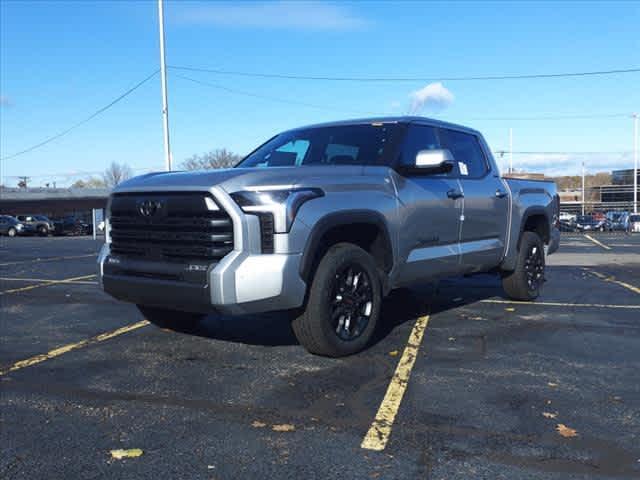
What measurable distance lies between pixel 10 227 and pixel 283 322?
41153mm

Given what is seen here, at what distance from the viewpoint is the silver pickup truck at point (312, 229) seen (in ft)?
13.4

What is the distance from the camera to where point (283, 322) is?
616 cm

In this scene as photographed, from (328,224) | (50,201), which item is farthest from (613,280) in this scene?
(50,201)

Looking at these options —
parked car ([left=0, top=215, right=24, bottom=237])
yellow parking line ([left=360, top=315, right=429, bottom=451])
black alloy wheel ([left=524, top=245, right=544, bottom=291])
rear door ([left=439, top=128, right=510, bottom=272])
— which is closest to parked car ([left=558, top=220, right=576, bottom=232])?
black alloy wheel ([left=524, top=245, right=544, bottom=291])

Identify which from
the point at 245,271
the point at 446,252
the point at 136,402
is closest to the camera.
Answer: the point at 136,402

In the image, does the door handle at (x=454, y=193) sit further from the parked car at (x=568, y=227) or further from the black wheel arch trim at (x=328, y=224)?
the parked car at (x=568, y=227)

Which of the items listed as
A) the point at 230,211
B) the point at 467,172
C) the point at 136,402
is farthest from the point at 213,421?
the point at 467,172

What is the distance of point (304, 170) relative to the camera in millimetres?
4449

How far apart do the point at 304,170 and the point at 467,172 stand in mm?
2597

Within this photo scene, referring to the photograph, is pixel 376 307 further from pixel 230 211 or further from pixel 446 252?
pixel 230 211

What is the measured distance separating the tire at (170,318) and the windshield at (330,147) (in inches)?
62.6

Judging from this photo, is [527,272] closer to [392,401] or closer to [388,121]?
[388,121]

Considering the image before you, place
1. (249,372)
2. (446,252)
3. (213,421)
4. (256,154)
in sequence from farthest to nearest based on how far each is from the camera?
(256,154)
(446,252)
(249,372)
(213,421)

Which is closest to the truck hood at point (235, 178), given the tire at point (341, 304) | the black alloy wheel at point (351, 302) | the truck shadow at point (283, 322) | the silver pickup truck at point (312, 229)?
the silver pickup truck at point (312, 229)
